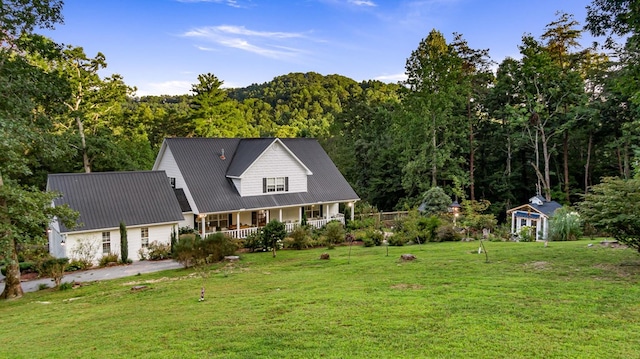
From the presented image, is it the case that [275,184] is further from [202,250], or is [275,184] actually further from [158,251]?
[202,250]

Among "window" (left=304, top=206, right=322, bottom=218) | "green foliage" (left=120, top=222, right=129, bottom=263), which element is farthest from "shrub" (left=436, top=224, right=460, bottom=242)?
"green foliage" (left=120, top=222, right=129, bottom=263)

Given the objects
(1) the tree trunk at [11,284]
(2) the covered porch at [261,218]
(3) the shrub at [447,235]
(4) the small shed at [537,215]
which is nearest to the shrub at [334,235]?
(2) the covered porch at [261,218]

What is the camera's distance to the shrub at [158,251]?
20.1 metres

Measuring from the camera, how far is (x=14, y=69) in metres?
13.9

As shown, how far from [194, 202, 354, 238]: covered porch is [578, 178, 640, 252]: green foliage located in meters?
16.8

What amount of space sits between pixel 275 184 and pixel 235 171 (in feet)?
9.12

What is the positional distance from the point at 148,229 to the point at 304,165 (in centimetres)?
1092

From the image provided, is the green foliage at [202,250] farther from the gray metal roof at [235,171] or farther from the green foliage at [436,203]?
the green foliage at [436,203]

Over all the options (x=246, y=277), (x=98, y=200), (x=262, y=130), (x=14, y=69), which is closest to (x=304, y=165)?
(x=98, y=200)

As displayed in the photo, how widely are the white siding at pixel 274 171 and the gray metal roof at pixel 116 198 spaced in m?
4.96

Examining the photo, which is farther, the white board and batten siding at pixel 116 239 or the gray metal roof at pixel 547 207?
the gray metal roof at pixel 547 207

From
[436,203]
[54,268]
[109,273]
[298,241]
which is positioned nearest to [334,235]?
[298,241]

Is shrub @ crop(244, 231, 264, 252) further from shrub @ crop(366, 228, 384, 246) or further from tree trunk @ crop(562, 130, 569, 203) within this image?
tree trunk @ crop(562, 130, 569, 203)

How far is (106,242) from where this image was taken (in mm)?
19734
